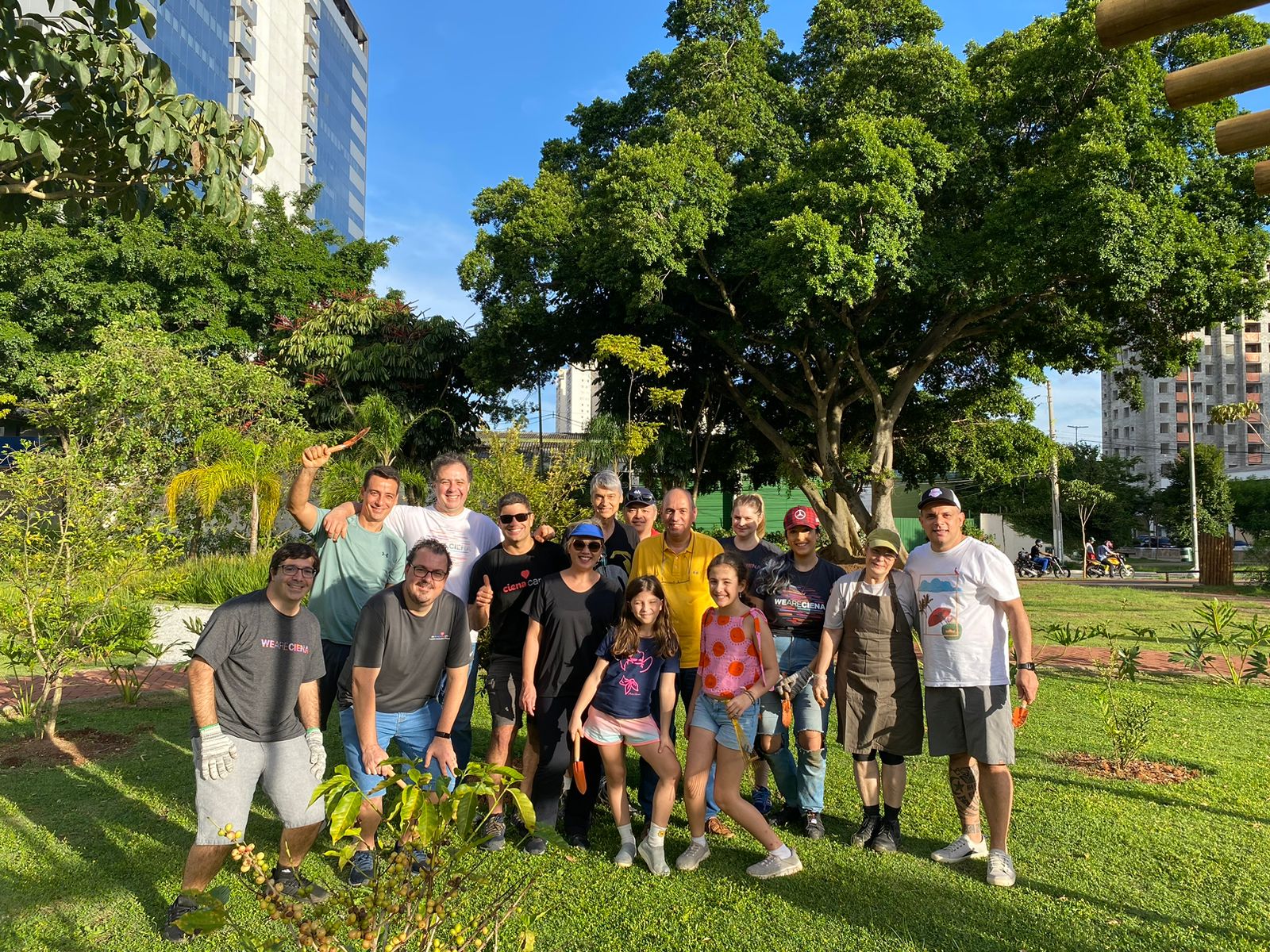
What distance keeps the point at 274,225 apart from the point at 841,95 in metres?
18.4

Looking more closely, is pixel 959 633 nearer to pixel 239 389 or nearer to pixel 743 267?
pixel 743 267

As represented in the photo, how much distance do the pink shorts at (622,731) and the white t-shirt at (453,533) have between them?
108cm

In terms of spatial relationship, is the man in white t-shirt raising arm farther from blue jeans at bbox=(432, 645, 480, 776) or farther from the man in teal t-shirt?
the man in teal t-shirt

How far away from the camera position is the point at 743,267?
16094 millimetres

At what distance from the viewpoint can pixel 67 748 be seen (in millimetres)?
6078

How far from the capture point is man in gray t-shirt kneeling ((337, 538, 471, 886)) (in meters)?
3.76

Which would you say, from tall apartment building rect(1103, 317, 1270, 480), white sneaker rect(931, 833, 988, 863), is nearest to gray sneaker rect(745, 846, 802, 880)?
white sneaker rect(931, 833, 988, 863)

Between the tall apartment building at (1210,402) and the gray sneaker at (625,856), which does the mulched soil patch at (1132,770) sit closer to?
the gray sneaker at (625,856)

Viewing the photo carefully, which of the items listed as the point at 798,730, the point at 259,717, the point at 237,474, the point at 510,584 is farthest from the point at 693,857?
the point at 237,474

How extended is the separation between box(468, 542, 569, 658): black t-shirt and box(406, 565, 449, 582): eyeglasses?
763 millimetres

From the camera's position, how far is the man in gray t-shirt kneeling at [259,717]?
336 cm

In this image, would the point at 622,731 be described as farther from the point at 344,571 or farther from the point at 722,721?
the point at 344,571

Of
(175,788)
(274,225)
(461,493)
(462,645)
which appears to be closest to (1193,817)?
(462,645)

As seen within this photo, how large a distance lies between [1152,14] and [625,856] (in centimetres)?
381
